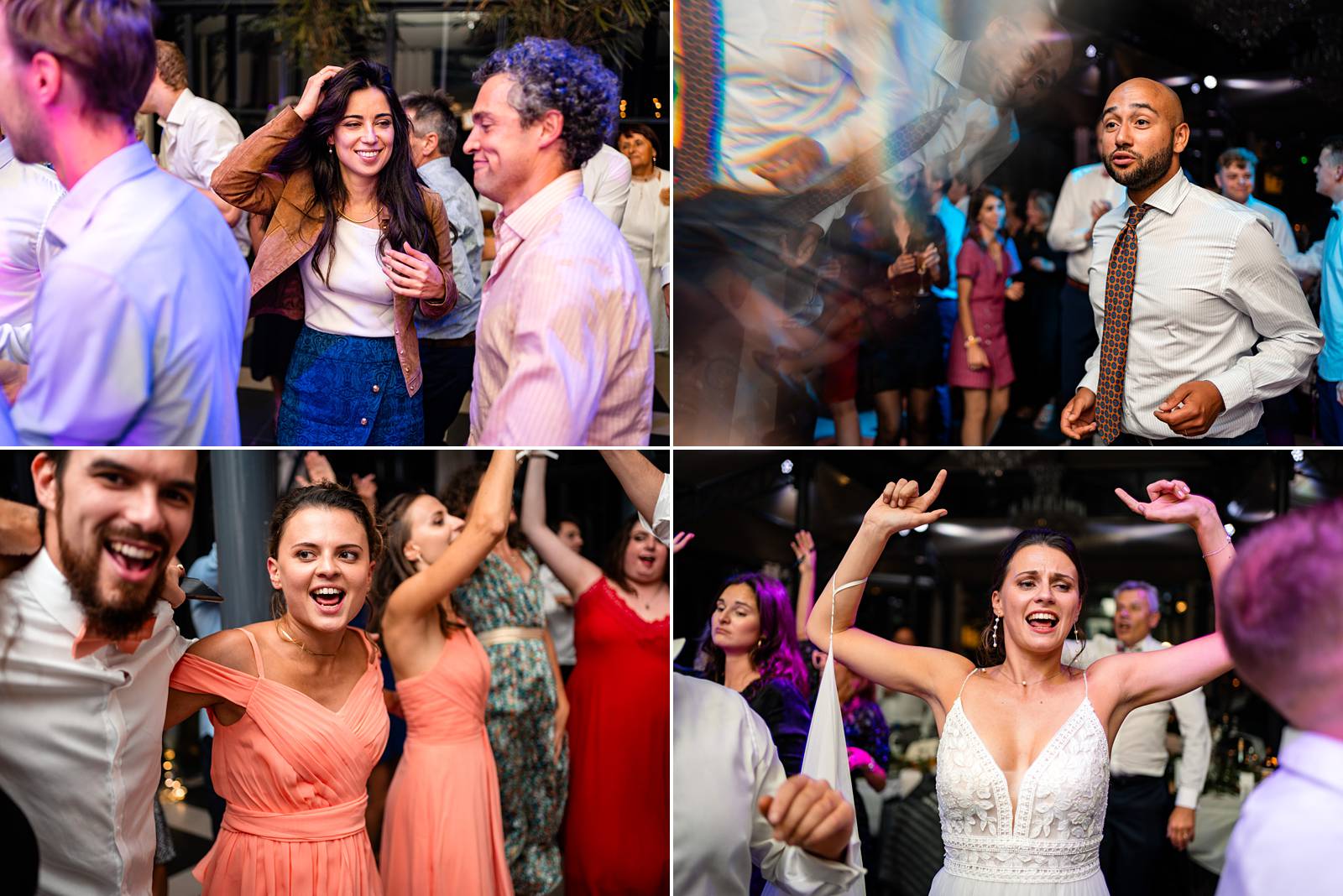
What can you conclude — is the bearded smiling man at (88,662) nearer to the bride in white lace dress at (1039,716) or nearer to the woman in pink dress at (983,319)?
the bride in white lace dress at (1039,716)

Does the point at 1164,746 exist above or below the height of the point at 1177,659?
below

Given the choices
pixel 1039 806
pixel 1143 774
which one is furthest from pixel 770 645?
pixel 1143 774

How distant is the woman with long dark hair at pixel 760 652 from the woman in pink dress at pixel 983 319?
613 millimetres

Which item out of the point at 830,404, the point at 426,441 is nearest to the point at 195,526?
the point at 426,441

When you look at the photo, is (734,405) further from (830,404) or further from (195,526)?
(195,526)

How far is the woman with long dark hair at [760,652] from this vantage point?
9.96ft

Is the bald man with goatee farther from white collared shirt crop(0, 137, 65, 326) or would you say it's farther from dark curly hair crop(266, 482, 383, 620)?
white collared shirt crop(0, 137, 65, 326)

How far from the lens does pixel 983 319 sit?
311 centimetres

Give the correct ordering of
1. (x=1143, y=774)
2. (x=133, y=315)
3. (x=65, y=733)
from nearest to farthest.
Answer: (x=133, y=315)
(x=65, y=733)
(x=1143, y=774)

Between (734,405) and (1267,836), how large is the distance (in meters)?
1.50

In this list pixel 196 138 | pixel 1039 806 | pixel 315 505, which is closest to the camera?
pixel 1039 806

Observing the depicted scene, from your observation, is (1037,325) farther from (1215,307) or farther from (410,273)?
(410,273)

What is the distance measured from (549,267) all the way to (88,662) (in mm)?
1211

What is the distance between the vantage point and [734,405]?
299 centimetres
